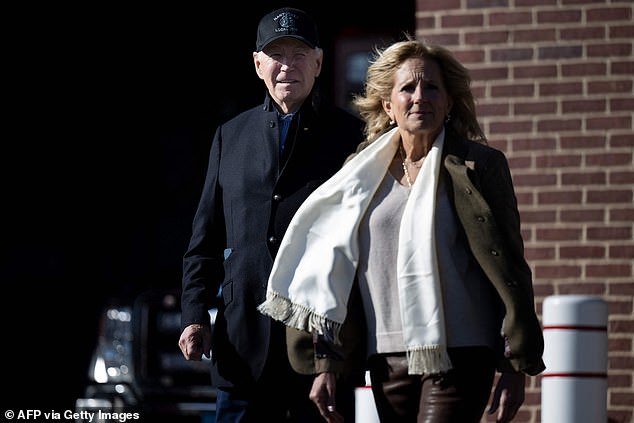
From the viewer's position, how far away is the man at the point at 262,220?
5.17m

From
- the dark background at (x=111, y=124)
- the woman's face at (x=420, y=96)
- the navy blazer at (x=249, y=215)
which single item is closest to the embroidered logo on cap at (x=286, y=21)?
the navy blazer at (x=249, y=215)

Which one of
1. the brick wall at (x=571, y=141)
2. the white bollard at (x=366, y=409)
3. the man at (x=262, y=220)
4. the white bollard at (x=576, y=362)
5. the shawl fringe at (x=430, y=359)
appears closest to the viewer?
the shawl fringe at (x=430, y=359)

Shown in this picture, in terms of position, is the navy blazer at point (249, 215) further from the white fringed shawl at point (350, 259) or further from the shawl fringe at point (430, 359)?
the shawl fringe at point (430, 359)

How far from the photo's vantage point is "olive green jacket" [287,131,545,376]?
441cm

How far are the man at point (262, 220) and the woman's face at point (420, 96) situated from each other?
0.64 m

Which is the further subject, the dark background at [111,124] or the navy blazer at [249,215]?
the dark background at [111,124]

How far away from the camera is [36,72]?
45.1 ft

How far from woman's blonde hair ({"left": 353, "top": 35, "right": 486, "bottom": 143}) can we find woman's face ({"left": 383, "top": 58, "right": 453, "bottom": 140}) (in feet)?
0.09

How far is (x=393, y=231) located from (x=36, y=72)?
31.8ft

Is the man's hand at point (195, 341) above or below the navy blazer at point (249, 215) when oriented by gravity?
below

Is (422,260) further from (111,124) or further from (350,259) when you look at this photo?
(111,124)

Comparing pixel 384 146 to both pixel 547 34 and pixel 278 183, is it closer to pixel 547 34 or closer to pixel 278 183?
pixel 278 183

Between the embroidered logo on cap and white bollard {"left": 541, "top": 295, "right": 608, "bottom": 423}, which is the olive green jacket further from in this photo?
white bollard {"left": 541, "top": 295, "right": 608, "bottom": 423}

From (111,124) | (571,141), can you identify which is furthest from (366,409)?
(111,124)
